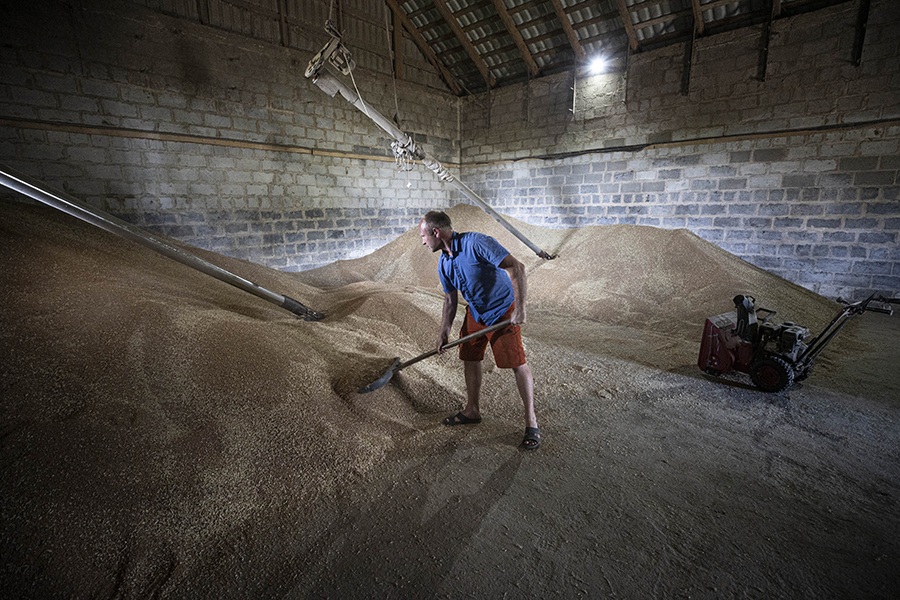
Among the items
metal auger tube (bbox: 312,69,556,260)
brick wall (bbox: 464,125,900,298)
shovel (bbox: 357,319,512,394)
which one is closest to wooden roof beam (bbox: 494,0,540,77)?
brick wall (bbox: 464,125,900,298)

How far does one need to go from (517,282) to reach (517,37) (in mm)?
8734

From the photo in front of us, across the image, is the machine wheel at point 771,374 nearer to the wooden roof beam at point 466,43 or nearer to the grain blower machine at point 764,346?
the grain blower machine at point 764,346

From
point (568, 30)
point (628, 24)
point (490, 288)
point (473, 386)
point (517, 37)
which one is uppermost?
point (517, 37)

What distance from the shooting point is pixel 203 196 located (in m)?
7.48

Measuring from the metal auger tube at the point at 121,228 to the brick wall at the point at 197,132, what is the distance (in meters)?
2.38

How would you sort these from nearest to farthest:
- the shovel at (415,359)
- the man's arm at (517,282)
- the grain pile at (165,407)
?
the grain pile at (165,407), the man's arm at (517,282), the shovel at (415,359)

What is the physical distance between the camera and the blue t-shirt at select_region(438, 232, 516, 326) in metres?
2.92

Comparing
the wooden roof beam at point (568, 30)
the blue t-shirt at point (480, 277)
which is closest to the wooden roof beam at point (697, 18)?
the wooden roof beam at point (568, 30)

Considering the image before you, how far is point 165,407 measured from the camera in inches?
102

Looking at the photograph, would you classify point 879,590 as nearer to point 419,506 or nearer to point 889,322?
point 419,506

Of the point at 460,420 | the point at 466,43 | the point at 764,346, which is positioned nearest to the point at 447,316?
the point at 460,420

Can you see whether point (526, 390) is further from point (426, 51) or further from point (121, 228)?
point (426, 51)

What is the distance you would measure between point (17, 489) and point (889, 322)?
978 cm

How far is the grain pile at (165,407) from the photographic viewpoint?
6.32ft
